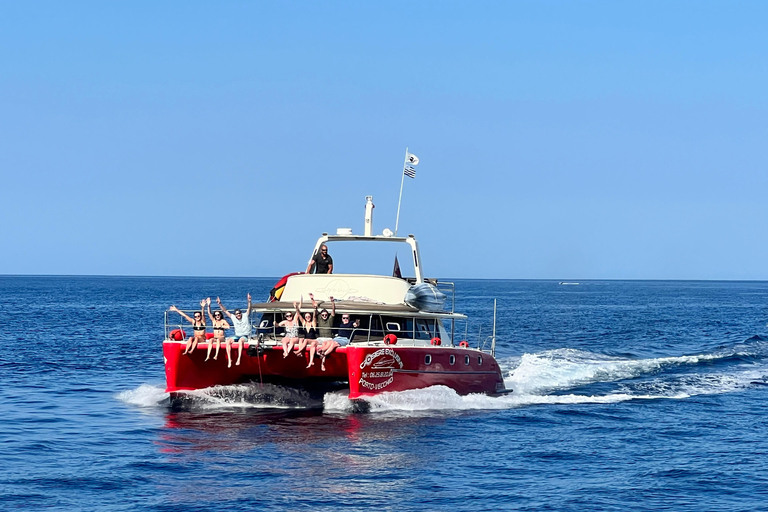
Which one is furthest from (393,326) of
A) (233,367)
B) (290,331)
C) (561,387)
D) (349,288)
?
(561,387)

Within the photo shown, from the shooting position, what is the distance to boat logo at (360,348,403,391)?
18.5 metres

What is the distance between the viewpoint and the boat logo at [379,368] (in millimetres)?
18516

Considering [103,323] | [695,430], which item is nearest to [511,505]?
[695,430]

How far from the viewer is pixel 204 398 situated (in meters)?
20.3

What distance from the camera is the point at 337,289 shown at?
2112 cm

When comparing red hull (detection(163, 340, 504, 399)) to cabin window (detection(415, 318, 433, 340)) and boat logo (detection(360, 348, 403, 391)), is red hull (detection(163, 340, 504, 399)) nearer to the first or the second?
boat logo (detection(360, 348, 403, 391))

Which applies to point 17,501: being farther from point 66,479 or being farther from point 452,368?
point 452,368

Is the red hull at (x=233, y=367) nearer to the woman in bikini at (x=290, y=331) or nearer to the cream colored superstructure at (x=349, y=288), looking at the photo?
the woman in bikini at (x=290, y=331)

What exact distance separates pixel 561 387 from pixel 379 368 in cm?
948

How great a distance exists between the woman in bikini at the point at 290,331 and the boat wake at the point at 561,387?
186 cm

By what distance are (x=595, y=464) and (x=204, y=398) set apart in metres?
8.83

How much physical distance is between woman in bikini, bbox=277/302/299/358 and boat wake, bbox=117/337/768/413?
1859 millimetres

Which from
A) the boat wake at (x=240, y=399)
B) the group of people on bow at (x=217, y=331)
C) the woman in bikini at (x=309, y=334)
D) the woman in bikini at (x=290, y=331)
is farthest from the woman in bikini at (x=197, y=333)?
the woman in bikini at (x=309, y=334)

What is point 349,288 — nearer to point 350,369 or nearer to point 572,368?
point 350,369
